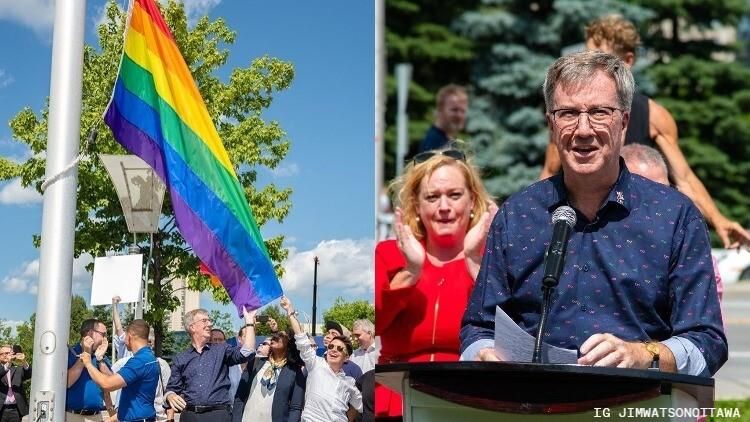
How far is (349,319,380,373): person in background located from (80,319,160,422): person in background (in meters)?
1.34

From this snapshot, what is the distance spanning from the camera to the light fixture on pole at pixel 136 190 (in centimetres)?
641

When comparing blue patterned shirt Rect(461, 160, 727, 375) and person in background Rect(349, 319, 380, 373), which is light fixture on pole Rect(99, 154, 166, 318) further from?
blue patterned shirt Rect(461, 160, 727, 375)

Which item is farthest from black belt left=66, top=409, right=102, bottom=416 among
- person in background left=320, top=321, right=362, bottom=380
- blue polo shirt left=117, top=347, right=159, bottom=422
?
person in background left=320, top=321, right=362, bottom=380

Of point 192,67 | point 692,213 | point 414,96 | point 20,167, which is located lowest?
point 692,213

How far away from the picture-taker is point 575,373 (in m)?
2.02

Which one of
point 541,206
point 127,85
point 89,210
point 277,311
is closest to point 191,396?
point 277,311

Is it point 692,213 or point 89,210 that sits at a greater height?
point 89,210

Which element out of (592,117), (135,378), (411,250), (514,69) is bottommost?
(135,378)

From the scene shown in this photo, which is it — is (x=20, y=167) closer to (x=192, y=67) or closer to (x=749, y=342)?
(x=192, y=67)

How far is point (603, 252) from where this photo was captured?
8.18 feet

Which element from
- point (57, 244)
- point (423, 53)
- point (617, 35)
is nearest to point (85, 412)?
point (57, 244)

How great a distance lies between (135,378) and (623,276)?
5.53m

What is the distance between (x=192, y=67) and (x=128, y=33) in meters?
2.57

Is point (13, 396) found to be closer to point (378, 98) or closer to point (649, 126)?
point (378, 98)
